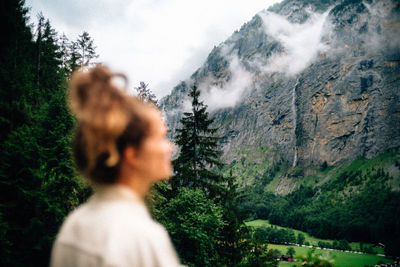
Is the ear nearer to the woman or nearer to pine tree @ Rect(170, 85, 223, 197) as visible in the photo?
the woman

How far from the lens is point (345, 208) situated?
5728 inches

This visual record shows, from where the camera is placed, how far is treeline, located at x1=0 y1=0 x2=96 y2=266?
12.9 m

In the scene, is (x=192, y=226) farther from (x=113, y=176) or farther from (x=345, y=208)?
(x=345, y=208)

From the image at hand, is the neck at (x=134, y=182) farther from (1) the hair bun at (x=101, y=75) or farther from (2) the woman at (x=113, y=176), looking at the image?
(1) the hair bun at (x=101, y=75)

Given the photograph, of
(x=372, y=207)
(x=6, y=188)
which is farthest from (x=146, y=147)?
(x=372, y=207)

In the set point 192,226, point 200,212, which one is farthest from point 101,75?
point 200,212

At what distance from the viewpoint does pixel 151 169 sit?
1.36 metres

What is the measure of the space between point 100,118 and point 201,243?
46.6 feet

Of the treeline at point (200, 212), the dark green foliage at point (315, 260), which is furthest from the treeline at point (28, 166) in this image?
the dark green foliage at point (315, 260)

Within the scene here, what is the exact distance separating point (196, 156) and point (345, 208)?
521 feet

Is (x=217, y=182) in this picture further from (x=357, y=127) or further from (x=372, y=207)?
(x=357, y=127)

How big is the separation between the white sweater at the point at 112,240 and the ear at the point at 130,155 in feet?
0.68

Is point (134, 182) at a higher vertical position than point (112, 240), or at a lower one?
higher

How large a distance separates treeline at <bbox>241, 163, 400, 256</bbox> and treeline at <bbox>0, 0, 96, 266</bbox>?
120841 mm
